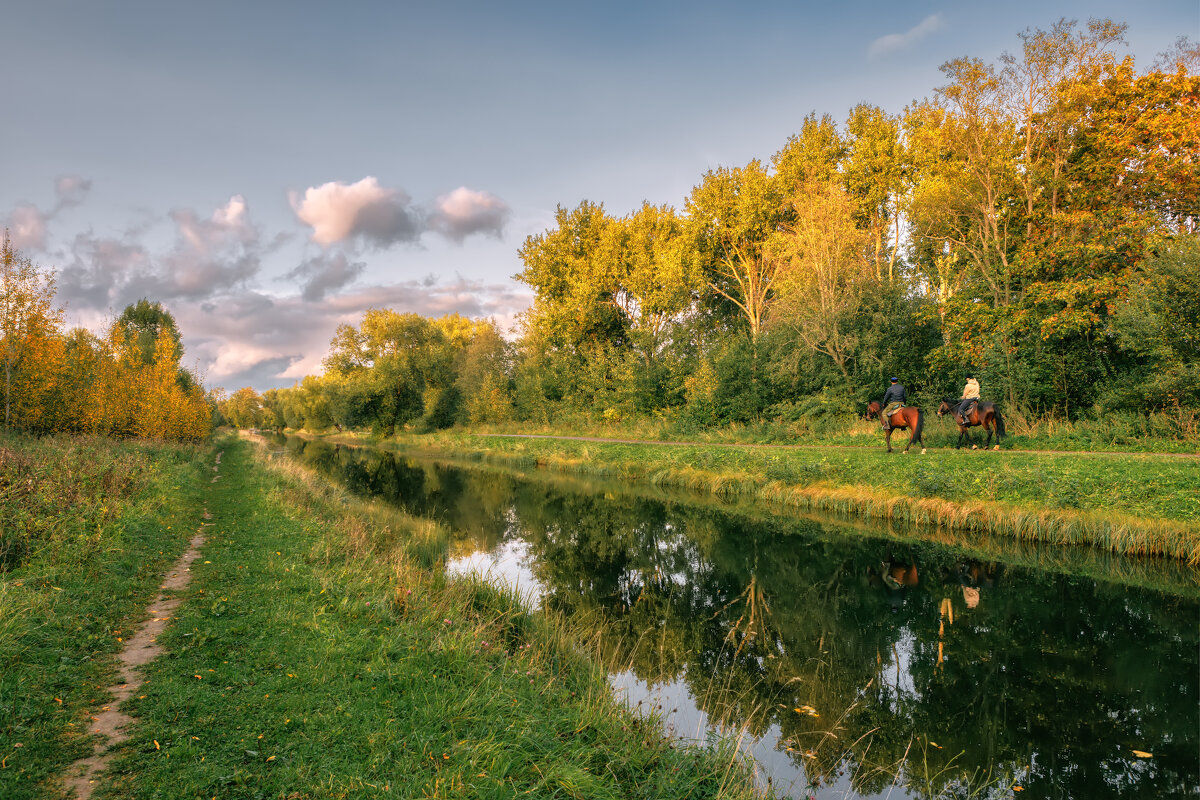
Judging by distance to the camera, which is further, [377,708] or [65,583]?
Answer: [65,583]

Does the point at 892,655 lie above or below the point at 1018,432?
below

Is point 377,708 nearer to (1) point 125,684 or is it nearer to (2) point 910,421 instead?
(1) point 125,684

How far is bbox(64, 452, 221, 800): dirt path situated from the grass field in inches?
3.9

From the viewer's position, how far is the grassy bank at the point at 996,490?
36.2 feet

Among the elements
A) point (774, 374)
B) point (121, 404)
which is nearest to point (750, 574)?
point (774, 374)

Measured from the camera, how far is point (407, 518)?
56.6 feet

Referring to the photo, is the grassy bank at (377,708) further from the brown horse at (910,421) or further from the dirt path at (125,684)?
the brown horse at (910,421)

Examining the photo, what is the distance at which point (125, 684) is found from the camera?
16.3ft

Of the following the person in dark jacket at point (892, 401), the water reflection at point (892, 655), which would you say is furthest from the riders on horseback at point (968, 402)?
the water reflection at point (892, 655)

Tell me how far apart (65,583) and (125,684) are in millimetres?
3452

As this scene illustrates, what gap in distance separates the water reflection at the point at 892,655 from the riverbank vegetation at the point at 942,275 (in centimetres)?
919

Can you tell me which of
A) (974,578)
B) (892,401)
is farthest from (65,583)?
(892,401)

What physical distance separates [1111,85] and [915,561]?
855 inches

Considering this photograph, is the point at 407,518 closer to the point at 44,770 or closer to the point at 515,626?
the point at 515,626
